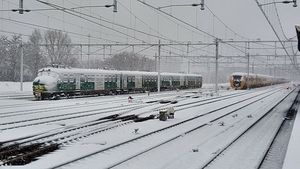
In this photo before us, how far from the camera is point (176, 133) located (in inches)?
476

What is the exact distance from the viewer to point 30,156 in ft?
27.2

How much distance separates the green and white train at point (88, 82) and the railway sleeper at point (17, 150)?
17.8m

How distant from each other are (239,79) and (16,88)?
116 feet

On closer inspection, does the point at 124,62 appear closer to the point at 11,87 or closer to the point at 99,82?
the point at 11,87

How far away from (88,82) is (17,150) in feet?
73.6

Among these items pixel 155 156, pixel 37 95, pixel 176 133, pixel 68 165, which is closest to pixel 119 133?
pixel 176 133

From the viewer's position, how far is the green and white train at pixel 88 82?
2681 centimetres

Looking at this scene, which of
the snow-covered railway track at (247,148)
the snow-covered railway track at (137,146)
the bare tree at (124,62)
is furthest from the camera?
the bare tree at (124,62)

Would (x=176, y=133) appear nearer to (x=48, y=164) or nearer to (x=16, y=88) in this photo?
(x=48, y=164)

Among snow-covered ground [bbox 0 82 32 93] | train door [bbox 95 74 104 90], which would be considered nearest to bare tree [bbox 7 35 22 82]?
snow-covered ground [bbox 0 82 32 93]

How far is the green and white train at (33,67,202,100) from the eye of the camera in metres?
26.8

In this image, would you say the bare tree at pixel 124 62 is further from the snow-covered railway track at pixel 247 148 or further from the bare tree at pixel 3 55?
the snow-covered railway track at pixel 247 148

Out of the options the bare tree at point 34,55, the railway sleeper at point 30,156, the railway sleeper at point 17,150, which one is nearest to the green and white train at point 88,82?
the railway sleeper at point 17,150

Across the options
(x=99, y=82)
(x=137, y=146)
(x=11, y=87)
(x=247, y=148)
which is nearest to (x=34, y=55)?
(x=11, y=87)
